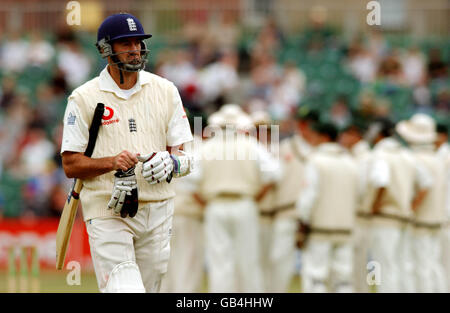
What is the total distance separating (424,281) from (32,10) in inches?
514

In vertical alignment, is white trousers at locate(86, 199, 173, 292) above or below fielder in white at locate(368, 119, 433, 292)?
above

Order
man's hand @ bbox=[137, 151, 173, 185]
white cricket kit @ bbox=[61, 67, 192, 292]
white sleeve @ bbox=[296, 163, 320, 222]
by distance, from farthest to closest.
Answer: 1. white sleeve @ bbox=[296, 163, 320, 222]
2. white cricket kit @ bbox=[61, 67, 192, 292]
3. man's hand @ bbox=[137, 151, 173, 185]

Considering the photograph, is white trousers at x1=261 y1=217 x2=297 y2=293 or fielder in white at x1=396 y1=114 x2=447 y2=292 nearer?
fielder in white at x1=396 y1=114 x2=447 y2=292

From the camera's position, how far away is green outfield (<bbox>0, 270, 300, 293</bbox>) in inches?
530

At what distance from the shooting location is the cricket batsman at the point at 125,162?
21.1 ft

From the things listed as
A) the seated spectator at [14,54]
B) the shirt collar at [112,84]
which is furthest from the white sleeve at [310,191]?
the seated spectator at [14,54]

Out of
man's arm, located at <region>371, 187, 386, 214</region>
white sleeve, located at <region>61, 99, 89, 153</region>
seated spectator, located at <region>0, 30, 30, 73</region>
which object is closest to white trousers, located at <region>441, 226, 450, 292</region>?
man's arm, located at <region>371, 187, 386, 214</region>

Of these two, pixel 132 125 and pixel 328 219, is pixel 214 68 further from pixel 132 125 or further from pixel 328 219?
pixel 132 125

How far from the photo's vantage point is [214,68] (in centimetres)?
1939

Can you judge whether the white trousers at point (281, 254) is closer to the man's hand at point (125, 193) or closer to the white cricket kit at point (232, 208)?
the white cricket kit at point (232, 208)

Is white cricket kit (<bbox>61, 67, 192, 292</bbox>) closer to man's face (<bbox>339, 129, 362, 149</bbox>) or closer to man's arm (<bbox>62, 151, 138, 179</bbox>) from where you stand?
man's arm (<bbox>62, 151, 138, 179</bbox>)

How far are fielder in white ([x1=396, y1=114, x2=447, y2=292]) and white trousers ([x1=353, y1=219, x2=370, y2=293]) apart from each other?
65cm
